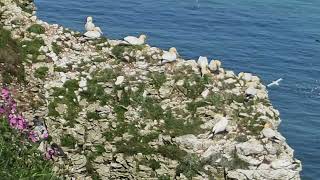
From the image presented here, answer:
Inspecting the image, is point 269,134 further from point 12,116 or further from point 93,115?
point 12,116

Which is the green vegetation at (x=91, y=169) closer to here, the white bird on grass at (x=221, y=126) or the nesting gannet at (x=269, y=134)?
the white bird on grass at (x=221, y=126)

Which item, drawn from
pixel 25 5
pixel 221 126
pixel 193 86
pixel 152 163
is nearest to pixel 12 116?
pixel 152 163

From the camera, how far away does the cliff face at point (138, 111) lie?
20828 mm

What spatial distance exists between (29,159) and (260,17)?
44.8 meters

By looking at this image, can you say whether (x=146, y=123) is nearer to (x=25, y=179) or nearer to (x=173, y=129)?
(x=173, y=129)

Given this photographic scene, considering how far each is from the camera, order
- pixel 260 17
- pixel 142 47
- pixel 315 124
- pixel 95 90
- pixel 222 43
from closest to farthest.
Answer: pixel 95 90 → pixel 142 47 → pixel 315 124 → pixel 222 43 → pixel 260 17

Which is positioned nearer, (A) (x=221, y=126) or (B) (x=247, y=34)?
(A) (x=221, y=126)

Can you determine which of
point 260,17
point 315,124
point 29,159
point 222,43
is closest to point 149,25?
point 222,43

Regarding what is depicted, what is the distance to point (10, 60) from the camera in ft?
75.2

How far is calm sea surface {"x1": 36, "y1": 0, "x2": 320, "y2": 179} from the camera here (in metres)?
41.6

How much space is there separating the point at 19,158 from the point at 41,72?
318 inches

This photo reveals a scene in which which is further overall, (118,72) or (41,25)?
(41,25)

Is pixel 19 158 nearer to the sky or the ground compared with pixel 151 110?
nearer to the sky

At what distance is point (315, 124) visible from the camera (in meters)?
40.0
